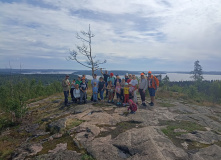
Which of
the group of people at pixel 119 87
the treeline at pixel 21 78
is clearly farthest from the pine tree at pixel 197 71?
the group of people at pixel 119 87

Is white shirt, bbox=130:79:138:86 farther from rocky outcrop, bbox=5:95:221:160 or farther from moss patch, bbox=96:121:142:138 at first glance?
moss patch, bbox=96:121:142:138

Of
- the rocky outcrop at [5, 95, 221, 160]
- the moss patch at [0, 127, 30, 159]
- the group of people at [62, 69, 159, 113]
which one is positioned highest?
the group of people at [62, 69, 159, 113]

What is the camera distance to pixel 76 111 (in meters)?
8.70

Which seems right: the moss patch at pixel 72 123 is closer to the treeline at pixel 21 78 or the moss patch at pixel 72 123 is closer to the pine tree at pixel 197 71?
the treeline at pixel 21 78

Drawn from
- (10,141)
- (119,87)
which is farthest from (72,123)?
(119,87)

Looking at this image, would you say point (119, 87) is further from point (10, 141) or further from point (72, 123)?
point (10, 141)

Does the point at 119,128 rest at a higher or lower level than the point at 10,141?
higher

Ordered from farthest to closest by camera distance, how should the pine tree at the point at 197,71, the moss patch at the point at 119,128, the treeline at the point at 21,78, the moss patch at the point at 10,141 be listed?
the pine tree at the point at 197,71 → the treeline at the point at 21,78 → the moss patch at the point at 119,128 → the moss patch at the point at 10,141

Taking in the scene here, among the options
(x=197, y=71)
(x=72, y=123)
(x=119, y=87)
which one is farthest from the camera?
(x=197, y=71)

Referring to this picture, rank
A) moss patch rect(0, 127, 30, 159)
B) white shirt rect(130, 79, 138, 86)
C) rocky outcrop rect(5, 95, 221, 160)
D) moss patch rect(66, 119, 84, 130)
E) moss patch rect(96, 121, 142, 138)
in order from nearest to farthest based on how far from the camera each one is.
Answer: rocky outcrop rect(5, 95, 221, 160) < moss patch rect(0, 127, 30, 159) < moss patch rect(96, 121, 142, 138) < moss patch rect(66, 119, 84, 130) < white shirt rect(130, 79, 138, 86)

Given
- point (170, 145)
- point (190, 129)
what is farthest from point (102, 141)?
point (190, 129)

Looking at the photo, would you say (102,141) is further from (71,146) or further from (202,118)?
(202,118)

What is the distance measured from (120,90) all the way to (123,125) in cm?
358

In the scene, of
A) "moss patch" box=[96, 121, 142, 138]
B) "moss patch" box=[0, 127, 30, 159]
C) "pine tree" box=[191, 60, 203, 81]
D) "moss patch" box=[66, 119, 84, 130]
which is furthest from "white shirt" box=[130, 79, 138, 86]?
"pine tree" box=[191, 60, 203, 81]
